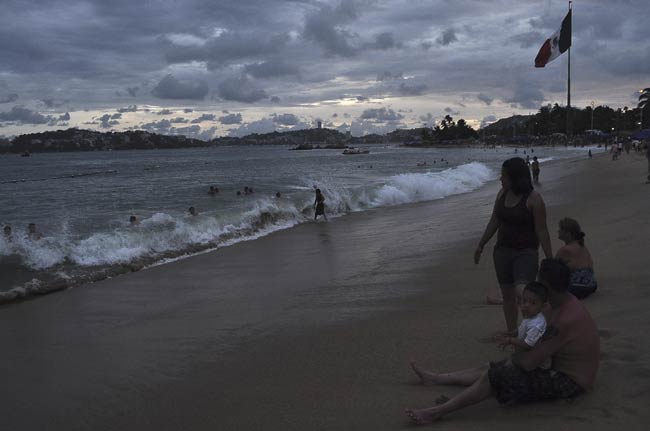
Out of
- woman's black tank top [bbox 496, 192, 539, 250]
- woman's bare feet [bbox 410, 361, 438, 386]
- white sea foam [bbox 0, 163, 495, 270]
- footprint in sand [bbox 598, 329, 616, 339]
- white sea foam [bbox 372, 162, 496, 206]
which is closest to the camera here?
woman's bare feet [bbox 410, 361, 438, 386]

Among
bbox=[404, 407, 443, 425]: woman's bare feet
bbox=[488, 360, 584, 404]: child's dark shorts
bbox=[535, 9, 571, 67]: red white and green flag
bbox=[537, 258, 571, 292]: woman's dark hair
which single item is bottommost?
bbox=[404, 407, 443, 425]: woman's bare feet

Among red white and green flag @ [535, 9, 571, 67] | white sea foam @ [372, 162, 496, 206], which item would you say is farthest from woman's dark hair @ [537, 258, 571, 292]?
red white and green flag @ [535, 9, 571, 67]

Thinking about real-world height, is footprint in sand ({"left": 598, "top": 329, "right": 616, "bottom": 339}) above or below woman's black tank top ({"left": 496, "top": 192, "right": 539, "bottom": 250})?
below

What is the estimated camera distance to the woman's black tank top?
15.4ft

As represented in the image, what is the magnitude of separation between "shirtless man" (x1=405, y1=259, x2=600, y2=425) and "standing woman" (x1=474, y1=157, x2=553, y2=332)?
904 mm

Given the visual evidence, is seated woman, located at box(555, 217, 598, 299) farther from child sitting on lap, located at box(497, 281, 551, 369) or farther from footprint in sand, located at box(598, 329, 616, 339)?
child sitting on lap, located at box(497, 281, 551, 369)

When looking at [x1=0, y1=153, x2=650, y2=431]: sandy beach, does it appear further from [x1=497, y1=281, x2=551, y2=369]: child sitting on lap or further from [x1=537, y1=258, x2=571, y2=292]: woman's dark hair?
[x1=537, y1=258, x2=571, y2=292]: woman's dark hair

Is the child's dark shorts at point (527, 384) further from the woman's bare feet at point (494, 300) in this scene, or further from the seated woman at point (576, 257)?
the woman's bare feet at point (494, 300)

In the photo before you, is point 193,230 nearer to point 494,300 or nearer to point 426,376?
point 494,300

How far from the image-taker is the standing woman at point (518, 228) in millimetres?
4633

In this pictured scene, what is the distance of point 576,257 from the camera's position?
5934 mm

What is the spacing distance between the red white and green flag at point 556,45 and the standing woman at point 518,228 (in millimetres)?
32078

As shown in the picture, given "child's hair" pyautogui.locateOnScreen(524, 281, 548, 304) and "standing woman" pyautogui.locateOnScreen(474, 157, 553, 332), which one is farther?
"standing woman" pyautogui.locateOnScreen(474, 157, 553, 332)

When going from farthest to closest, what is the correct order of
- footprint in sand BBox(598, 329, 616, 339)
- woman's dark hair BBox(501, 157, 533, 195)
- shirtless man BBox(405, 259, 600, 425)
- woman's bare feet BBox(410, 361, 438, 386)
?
footprint in sand BBox(598, 329, 616, 339) < woman's dark hair BBox(501, 157, 533, 195) < woman's bare feet BBox(410, 361, 438, 386) < shirtless man BBox(405, 259, 600, 425)
